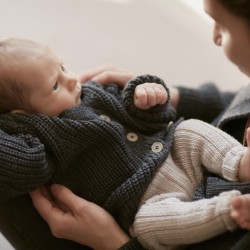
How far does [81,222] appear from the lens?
0.94 meters

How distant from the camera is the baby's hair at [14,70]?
3.05ft

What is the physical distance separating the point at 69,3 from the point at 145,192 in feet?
2.70

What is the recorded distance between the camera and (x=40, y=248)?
0.98 m

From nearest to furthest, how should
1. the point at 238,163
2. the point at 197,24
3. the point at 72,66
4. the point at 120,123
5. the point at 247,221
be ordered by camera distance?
the point at 247,221 < the point at 238,163 < the point at 120,123 < the point at 72,66 < the point at 197,24

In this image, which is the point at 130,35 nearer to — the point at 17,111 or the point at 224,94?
the point at 224,94

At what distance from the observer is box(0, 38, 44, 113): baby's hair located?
931 millimetres

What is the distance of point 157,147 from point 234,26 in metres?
0.32

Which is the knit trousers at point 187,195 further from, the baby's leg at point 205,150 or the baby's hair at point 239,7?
the baby's hair at point 239,7

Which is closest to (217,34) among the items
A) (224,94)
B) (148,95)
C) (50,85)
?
(148,95)

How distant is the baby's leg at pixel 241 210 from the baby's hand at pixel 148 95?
1.03ft

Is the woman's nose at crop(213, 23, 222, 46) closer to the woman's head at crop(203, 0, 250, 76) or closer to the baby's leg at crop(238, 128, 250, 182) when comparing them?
the woman's head at crop(203, 0, 250, 76)

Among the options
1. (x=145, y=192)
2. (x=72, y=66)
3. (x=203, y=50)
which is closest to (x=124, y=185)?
(x=145, y=192)

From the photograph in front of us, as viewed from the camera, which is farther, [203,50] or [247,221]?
[203,50]

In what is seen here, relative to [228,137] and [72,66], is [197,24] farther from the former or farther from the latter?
[228,137]
